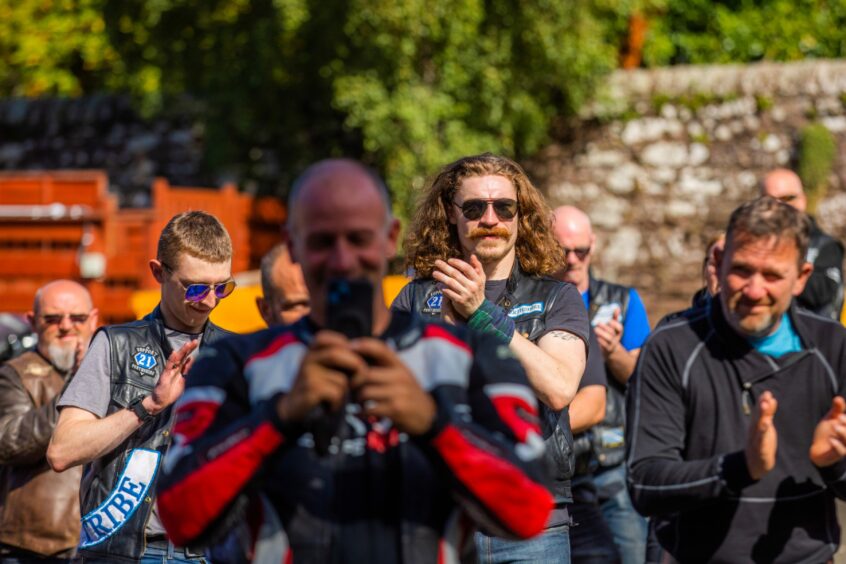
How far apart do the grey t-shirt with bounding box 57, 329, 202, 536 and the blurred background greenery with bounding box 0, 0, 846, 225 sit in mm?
9667

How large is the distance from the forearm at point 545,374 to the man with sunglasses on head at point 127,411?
1.12 meters

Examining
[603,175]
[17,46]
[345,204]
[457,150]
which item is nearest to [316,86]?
[457,150]

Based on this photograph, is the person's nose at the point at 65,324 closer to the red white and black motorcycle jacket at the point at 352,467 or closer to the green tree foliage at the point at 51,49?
the red white and black motorcycle jacket at the point at 352,467

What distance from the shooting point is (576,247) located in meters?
6.46

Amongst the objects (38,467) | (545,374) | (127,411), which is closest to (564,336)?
(545,374)

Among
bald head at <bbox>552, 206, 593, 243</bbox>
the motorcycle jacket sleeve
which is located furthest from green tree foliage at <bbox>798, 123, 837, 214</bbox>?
the motorcycle jacket sleeve

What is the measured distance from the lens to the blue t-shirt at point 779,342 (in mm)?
3781

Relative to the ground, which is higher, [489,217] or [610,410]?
[489,217]

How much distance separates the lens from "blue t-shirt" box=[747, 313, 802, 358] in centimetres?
378

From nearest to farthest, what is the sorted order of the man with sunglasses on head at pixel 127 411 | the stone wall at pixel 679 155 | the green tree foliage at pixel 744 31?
1. the man with sunglasses on head at pixel 127 411
2. the stone wall at pixel 679 155
3. the green tree foliage at pixel 744 31

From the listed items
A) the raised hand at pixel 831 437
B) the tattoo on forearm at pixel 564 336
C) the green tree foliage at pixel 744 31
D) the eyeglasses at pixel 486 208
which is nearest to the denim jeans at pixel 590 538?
the tattoo on forearm at pixel 564 336

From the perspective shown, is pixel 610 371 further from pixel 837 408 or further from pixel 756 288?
pixel 837 408

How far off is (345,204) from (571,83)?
12.8 m

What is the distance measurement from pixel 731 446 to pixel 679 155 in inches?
474
